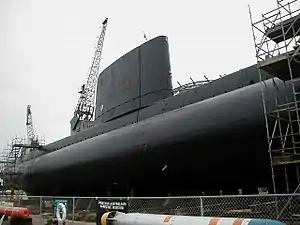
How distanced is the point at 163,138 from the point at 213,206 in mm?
4883

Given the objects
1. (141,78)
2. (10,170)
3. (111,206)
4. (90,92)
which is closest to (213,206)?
(111,206)

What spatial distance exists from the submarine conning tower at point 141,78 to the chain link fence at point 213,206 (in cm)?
573

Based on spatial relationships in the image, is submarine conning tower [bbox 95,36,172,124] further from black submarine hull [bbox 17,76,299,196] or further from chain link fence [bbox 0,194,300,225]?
chain link fence [bbox 0,194,300,225]

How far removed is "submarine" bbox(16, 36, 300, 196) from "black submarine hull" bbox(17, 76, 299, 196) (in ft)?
0.10

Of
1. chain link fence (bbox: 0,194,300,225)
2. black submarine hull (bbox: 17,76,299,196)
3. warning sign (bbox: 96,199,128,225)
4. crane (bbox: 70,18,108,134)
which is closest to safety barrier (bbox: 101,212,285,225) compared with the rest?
warning sign (bbox: 96,199,128,225)

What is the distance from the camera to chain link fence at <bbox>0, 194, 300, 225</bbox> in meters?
8.44

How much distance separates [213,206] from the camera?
9.37 m

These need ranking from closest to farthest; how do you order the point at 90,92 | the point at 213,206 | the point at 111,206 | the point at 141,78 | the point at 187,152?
the point at 213,206
the point at 111,206
the point at 187,152
the point at 141,78
the point at 90,92

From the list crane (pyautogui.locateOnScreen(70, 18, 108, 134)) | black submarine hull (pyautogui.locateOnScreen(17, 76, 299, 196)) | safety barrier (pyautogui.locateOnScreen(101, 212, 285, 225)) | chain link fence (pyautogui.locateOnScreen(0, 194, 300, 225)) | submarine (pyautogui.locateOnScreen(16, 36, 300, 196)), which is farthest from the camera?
crane (pyautogui.locateOnScreen(70, 18, 108, 134))

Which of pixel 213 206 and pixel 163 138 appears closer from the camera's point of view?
pixel 213 206

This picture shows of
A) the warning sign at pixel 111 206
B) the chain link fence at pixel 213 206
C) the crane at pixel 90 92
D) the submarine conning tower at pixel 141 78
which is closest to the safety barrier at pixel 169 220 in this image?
the warning sign at pixel 111 206

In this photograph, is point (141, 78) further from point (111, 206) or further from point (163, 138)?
point (111, 206)

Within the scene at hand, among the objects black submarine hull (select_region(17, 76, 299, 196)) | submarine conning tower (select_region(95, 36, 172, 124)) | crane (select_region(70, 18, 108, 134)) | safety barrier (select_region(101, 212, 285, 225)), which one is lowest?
safety barrier (select_region(101, 212, 285, 225))

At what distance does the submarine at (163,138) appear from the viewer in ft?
37.4
